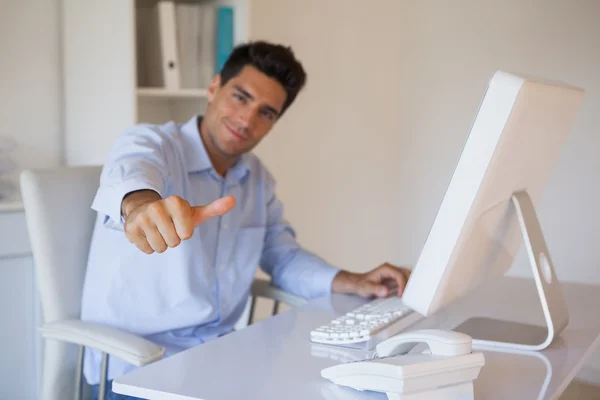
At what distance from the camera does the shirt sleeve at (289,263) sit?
1.87 metres

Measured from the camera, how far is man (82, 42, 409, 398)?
1637mm

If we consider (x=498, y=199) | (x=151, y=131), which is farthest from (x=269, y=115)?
(x=498, y=199)

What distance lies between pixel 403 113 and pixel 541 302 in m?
2.30

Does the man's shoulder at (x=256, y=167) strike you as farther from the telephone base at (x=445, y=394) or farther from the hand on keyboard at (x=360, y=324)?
the telephone base at (x=445, y=394)

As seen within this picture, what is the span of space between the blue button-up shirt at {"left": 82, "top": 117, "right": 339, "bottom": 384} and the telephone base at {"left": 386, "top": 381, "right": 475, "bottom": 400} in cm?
68

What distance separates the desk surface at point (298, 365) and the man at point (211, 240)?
0.90ft

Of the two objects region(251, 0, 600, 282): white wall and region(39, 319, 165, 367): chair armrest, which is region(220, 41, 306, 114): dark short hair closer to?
region(39, 319, 165, 367): chair armrest

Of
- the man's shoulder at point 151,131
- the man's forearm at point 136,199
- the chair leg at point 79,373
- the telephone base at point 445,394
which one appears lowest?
the chair leg at point 79,373

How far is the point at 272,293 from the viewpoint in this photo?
194 cm

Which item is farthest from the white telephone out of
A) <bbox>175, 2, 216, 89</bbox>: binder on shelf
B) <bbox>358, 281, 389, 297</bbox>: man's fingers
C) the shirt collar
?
<bbox>175, 2, 216, 89</bbox>: binder on shelf

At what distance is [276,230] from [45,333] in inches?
30.4

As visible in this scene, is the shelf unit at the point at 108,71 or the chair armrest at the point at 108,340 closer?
the chair armrest at the point at 108,340

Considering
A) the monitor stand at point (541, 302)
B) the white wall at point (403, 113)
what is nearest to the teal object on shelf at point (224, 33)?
the white wall at point (403, 113)

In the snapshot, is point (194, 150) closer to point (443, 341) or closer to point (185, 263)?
point (185, 263)
